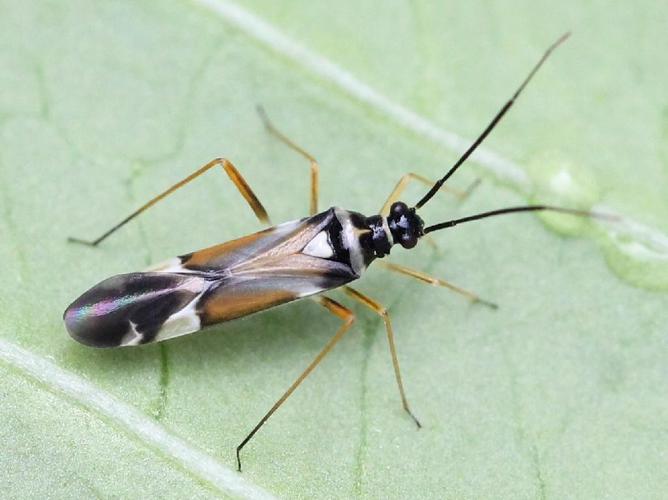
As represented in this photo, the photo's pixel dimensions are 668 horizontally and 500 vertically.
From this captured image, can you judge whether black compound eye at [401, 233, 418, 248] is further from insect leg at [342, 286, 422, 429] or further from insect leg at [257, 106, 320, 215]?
insect leg at [257, 106, 320, 215]

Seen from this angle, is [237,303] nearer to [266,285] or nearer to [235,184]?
[266,285]

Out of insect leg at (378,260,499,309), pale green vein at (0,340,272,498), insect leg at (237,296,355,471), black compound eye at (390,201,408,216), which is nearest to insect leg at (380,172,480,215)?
black compound eye at (390,201,408,216)

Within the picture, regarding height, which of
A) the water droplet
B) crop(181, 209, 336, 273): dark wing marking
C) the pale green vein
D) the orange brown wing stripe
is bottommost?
the pale green vein

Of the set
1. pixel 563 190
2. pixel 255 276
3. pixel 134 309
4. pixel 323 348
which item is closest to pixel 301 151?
pixel 255 276

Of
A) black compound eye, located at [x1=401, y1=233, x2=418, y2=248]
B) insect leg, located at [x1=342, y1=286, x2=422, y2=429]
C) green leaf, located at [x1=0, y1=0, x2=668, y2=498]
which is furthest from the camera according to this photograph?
black compound eye, located at [x1=401, y1=233, x2=418, y2=248]

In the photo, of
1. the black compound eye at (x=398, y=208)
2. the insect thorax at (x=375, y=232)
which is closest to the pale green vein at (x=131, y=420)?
the insect thorax at (x=375, y=232)

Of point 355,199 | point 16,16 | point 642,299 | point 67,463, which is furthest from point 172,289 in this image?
point 642,299

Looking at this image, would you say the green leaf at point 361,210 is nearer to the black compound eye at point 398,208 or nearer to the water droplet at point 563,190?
the water droplet at point 563,190
